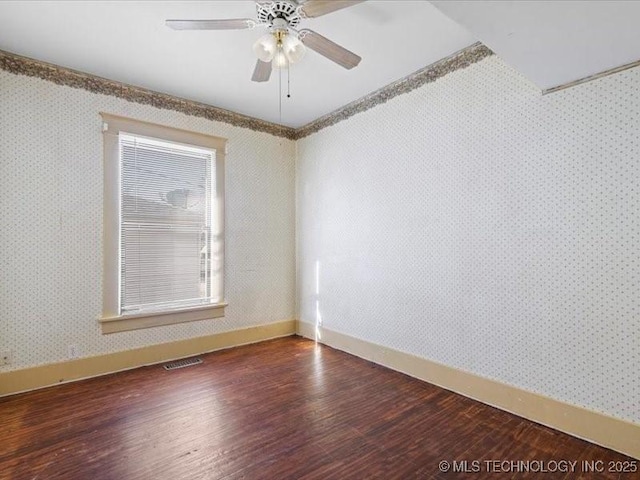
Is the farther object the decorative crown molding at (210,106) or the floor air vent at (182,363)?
the floor air vent at (182,363)

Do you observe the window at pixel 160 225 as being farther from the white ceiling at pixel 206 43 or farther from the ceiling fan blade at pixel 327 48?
the ceiling fan blade at pixel 327 48

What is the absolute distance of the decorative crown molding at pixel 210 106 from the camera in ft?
8.98

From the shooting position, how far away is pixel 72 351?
9.88 feet

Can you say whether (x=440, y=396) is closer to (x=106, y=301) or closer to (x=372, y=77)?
(x=372, y=77)

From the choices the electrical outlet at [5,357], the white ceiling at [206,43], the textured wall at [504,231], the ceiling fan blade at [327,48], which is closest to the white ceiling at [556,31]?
the textured wall at [504,231]

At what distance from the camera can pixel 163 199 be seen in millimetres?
3543

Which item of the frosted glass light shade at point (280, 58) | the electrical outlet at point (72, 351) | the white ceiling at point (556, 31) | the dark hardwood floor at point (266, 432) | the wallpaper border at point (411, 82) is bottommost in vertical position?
the dark hardwood floor at point (266, 432)

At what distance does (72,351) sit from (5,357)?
45cm

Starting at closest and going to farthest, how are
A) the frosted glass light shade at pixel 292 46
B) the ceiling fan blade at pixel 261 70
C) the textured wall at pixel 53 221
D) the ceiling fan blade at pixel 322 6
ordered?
1. the ceiling fan blade at pixel 322 6
2. the frosted glass light shade at pixel 292 46
3. the ceiling fan blade at pixel 261 70
4. the textured wall at pixel 53 221

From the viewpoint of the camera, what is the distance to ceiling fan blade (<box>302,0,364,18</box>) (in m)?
1.72

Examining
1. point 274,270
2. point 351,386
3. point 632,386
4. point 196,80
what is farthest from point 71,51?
point 632,386

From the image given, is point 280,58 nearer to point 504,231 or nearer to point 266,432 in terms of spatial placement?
point 504,231

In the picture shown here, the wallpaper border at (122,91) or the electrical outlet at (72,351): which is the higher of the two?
the wallpaper border at (122,91)

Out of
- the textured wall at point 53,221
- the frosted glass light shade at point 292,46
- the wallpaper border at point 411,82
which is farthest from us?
the textured wall at point 53,221
